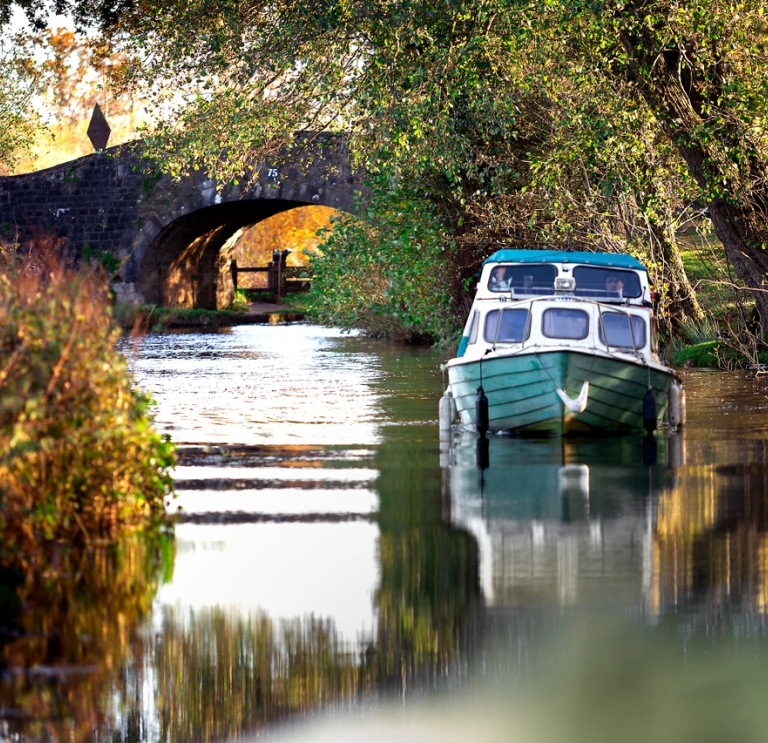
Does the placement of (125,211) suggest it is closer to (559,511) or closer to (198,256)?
(198,256)

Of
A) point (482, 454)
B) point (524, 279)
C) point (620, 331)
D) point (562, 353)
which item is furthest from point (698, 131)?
point (482, 454)

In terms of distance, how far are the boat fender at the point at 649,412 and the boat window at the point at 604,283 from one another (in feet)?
5.78

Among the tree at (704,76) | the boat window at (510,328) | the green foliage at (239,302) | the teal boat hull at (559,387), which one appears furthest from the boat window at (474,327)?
the green foliage at (239,302)

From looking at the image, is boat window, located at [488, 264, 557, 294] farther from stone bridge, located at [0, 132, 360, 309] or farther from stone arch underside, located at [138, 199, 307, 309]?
stone arch underside, located at [138, 199, 307, 309]

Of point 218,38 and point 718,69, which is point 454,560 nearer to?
point 718,69

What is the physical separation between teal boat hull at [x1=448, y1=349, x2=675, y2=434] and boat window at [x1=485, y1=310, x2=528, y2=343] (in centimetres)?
54

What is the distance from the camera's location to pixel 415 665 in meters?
7.28

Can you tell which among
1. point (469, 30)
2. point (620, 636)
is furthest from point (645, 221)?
point (620, 636)

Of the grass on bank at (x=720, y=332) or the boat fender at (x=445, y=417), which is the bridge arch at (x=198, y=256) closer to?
the grass on bank at (x=720, y=332)

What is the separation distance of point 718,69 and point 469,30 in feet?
11.1

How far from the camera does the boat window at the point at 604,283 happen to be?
1894 cm

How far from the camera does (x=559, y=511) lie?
11656 millimetres

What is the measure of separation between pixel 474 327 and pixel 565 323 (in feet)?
3.90

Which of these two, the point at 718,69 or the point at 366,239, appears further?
the point at 366,239
